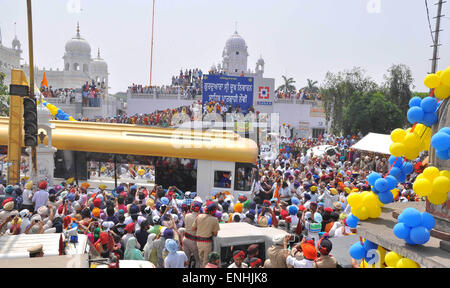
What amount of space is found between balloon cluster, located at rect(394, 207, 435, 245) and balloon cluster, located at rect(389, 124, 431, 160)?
931 millimetres

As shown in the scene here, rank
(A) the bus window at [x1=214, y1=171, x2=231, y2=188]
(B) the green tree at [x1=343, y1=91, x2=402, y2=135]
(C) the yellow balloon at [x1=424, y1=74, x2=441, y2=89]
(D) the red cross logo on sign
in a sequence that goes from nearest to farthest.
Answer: (C) the yellow balloon at [x1=424, y1=74, x2=441, y2=89] → (A) the bus window at [x1=214, y1=171, x2=231, y2=188] → (D) the red cross logo on sign → (B) the green tree at [x1=343, y1=91, x2=402, y2=135]

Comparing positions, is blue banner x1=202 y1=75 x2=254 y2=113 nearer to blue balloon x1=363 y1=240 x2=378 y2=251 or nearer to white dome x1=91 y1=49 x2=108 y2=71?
blue balloon x1=363 y1=240 x2=378 y2=251

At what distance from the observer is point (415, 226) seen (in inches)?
160

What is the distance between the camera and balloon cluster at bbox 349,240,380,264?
15.8 ft

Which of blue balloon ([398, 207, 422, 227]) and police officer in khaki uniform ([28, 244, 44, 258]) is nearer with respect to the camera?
blue balloon ([398, 207, 422, 227])

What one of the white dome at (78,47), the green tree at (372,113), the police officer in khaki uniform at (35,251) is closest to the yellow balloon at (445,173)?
the police officer in khaki uniform at (35,251)

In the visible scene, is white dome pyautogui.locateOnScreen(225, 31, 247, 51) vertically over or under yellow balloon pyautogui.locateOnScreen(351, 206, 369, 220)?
over

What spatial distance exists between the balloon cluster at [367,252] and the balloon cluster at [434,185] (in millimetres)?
1061

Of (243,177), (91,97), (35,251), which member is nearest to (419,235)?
(35,251)

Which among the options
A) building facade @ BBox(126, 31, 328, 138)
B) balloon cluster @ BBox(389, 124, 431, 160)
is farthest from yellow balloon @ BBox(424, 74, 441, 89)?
building facade @ BBox(126, 31, 328, 138)

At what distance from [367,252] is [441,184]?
136 cm

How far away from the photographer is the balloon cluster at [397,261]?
413cm

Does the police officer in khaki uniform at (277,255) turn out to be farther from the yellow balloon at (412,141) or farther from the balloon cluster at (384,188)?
the yellow balloon at (412,141)

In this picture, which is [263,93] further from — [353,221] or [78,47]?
[78,47]
